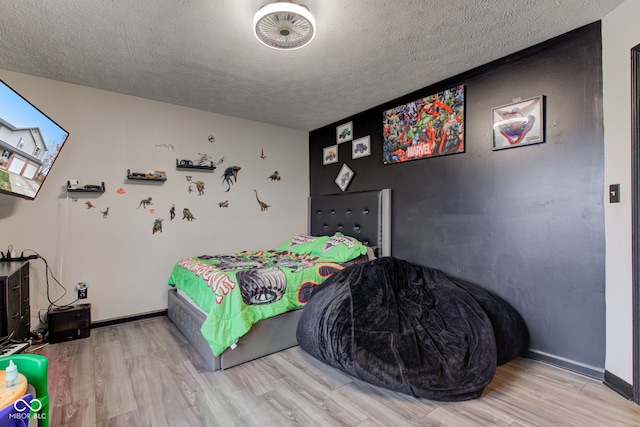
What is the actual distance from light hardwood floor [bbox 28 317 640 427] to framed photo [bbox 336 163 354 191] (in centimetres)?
228

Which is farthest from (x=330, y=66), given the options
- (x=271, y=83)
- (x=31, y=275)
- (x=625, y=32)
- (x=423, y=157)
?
(x=31, y=275)

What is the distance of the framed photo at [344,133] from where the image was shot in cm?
396

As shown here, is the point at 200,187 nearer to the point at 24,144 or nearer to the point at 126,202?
the point at 126,202

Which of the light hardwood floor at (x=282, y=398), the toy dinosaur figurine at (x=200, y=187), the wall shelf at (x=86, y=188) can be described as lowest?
the light hardwood floor at (x=282, y=398)

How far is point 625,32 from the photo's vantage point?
1.87 metres

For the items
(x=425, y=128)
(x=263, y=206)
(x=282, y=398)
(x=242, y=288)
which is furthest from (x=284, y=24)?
(x=263, y=206)

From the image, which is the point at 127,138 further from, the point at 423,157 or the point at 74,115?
the point at 423,157

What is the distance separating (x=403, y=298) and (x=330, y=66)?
211 centimetres

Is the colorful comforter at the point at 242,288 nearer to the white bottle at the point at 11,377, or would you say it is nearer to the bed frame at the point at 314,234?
the bed frame at the point at 314,234

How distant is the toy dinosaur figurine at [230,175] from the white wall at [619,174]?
11.9 ft

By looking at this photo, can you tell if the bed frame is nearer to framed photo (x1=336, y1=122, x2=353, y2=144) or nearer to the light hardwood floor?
the light hardwood floor

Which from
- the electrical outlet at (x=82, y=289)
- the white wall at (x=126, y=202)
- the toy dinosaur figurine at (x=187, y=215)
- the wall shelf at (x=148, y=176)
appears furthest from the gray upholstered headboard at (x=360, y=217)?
the electrical outlet at (x=82, y=289)

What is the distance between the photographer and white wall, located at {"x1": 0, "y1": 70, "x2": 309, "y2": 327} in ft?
9.32

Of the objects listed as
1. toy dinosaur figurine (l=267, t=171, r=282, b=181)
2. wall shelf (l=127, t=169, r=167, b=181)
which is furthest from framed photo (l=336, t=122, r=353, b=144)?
wall shelf (l=127, t=169, r=167, b=181)
